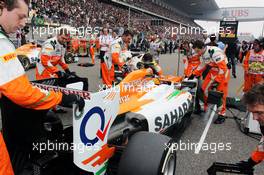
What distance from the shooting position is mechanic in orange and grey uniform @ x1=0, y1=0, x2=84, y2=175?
145cm

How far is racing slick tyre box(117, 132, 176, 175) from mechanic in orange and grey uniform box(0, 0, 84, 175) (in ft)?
2.28

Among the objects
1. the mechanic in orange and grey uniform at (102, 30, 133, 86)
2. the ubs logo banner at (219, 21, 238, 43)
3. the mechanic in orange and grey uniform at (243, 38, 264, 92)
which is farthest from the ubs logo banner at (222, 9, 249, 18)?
the mechanic in orange and grey uniform at (102, 30, 133, 86)

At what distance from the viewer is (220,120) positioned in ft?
16.4

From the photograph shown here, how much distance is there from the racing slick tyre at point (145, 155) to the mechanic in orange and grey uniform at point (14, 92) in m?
0.69

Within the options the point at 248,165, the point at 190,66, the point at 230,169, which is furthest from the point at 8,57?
the point at 190,66

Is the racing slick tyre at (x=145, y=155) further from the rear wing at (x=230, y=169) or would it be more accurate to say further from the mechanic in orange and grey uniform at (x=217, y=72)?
the mechanic in orange and grey uniform at (x=217, y=72)

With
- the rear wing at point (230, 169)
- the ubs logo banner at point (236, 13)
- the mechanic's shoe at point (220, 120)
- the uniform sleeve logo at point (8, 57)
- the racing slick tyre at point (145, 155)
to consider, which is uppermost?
the ubs logo banner at point (236, 13)

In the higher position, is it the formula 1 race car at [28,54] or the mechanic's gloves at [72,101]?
the mechanic's gloves at [72,101]

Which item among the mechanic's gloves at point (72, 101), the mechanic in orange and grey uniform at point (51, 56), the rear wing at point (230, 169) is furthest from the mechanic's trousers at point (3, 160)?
the mechanic in orange and grey uniform at point (51, 56)

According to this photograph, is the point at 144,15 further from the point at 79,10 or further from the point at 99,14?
the point at 79,10

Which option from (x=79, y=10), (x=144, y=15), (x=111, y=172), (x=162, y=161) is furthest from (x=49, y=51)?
(x=144, y=15)

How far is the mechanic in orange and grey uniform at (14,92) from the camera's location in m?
1.45

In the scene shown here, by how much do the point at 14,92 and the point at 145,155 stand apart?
1.14 m

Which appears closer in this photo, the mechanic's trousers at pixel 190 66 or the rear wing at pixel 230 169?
the rear wing at pixel 230 169
